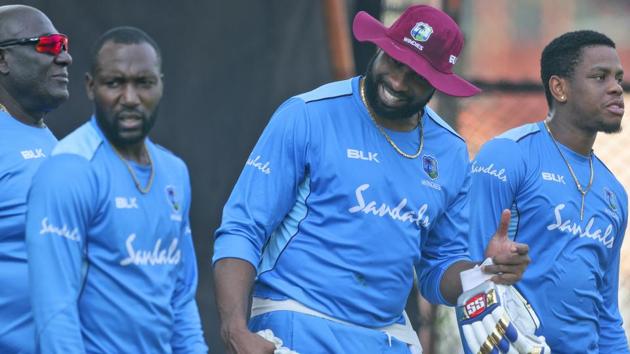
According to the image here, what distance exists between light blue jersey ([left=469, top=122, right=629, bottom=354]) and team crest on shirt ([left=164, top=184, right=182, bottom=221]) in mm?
1509

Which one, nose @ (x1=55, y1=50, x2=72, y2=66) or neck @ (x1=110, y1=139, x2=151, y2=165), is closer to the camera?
neck @ (x1=110, y1=139, x2=151, y2=165)

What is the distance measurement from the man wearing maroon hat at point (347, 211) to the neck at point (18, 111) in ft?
3.31

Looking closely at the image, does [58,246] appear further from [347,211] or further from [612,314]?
[612,314]

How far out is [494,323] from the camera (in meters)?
5.32

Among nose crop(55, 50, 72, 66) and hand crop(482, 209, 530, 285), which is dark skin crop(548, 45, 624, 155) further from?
nose crop(55, 50, 72, 66)

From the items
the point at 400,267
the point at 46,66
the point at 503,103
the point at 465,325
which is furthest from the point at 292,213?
the point at 503,103

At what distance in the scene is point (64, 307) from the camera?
4621 mm

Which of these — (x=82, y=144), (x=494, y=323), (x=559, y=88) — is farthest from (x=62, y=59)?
(x=559, y=88)

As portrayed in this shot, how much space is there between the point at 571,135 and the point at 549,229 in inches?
21.6

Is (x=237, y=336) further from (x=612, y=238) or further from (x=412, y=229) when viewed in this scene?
(x=612, y=238)

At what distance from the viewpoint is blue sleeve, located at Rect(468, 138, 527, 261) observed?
609 centimetres

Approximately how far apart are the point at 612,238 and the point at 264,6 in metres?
2.65

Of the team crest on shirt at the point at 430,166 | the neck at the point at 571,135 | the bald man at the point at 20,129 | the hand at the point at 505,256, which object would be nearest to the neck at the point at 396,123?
the team crest on shirt at the point at 430,166

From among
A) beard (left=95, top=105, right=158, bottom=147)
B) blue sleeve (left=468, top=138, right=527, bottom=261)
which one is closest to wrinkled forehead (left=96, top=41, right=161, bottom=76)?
beard (left=95, top=105, right=158, bottom=147)
